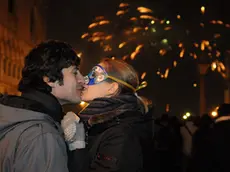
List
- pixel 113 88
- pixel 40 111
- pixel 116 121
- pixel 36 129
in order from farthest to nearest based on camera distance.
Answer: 1. pixel 113 88
2. pixel 116 121
3. pixel 40 111
4. pixel 36 129

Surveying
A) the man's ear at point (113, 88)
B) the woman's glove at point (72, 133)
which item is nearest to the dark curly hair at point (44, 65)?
the woman's glove at point (72, 133)

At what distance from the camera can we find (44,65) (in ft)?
8.71

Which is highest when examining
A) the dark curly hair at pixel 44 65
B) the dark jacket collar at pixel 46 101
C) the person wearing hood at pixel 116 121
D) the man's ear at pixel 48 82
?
the dark curly hair at pixel 44 65

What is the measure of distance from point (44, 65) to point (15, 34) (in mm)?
24884

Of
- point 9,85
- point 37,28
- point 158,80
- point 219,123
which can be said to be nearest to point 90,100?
point 219,123

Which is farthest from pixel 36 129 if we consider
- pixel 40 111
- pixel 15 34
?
pixel 15 34

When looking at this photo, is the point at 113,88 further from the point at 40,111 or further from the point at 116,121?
the point at 40,111

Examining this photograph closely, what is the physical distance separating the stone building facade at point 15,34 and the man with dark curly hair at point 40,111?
21.5 meters

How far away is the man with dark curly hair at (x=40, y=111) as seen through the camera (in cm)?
231

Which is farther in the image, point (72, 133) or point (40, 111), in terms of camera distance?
point (72, 133)

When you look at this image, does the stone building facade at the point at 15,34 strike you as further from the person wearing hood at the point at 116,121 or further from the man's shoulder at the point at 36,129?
the man's shoulder at the point at 36,129

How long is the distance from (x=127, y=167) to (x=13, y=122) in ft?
3.61

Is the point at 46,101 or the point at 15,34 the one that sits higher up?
the point at 15,34

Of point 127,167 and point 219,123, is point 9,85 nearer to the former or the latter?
point 219,123
